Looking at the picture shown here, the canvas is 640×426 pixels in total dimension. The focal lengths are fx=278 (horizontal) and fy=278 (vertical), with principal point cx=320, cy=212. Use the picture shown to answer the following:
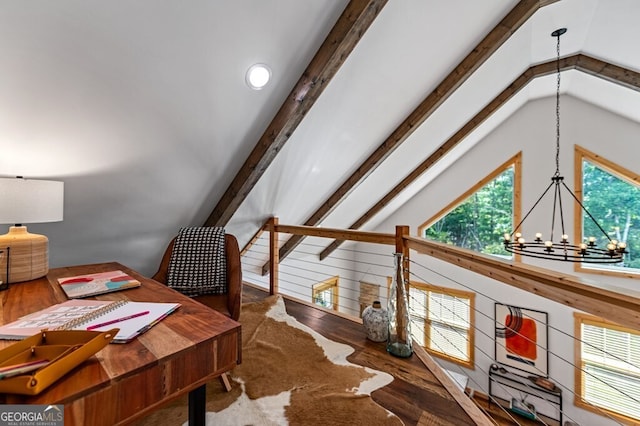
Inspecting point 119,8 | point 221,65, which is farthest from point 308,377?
point 119,8

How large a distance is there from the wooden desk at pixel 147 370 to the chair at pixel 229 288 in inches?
28.4

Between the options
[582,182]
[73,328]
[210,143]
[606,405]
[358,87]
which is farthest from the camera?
[582,182]

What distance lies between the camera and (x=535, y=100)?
4.18 metres

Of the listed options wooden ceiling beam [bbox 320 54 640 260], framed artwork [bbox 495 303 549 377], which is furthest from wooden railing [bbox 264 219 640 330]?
framed artwork [bbox 495 303 549 377]

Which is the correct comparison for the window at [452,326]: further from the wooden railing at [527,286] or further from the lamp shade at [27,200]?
the lamp shade at [27,200]

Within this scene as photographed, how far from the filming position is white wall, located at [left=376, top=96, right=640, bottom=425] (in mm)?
3648

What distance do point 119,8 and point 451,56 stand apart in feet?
7.75

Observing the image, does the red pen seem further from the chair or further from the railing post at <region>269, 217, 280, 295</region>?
the railing post at <region>269, 217, 280, 295</region>

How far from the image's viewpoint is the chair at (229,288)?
5.63ft

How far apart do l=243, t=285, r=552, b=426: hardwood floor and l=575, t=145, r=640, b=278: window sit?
11.7ft

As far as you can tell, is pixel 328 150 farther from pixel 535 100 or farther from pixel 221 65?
pixel 535 100

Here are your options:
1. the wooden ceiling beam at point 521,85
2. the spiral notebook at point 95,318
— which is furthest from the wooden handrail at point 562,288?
the wooden ceiling beam at point 521,85

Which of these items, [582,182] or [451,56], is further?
[582,182]

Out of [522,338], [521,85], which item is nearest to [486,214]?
[522,338]
